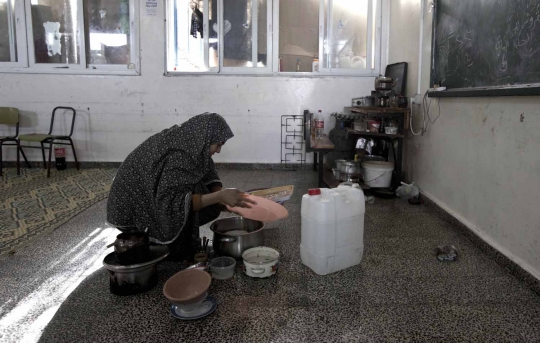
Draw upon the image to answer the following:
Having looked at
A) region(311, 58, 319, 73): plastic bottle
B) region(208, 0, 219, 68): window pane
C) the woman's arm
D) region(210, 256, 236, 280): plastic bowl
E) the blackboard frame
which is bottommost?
region(210, 256, 236, 280): plastic bowl

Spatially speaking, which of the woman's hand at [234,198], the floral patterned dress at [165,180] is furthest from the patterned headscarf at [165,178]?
the woman's hand at [234,198]

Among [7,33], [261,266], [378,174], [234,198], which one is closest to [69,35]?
[7,33]

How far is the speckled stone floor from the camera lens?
1.50m

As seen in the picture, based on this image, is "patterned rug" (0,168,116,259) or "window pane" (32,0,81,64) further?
"window pane" (32,0,81,64)

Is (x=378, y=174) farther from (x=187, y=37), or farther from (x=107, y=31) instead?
(x=107, y=31)

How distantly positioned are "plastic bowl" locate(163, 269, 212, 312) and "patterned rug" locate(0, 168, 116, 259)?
123 cm

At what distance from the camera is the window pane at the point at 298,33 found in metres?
4.73

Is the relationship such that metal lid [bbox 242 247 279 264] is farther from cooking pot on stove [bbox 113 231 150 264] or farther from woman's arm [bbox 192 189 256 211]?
cooking pot on stove [bbox 113 231 150 264]

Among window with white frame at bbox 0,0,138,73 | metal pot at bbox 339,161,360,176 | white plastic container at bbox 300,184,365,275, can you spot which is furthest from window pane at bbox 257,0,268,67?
white plastic container at bbox 300,184,365,275

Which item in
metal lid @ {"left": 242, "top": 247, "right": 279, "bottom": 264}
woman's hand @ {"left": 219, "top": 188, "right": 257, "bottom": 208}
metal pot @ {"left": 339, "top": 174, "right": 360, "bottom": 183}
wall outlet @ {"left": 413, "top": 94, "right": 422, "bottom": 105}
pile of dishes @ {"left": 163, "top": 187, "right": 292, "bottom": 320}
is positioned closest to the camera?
pile of dishes @ {"left": 163, "top": 187, "right": 292, "bottom": 320}

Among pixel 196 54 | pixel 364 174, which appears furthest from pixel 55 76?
pixel 364 174

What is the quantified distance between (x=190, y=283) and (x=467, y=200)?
186 cm

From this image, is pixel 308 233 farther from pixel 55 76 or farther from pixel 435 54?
pixel 55 76

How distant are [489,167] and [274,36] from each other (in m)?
3.17
